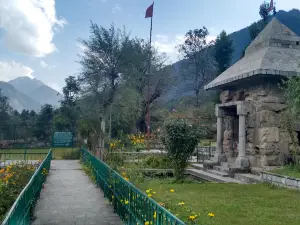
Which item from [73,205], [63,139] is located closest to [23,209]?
[73,205]

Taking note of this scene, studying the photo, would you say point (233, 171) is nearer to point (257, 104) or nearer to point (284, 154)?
point (284, 154)

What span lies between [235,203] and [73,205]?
3.52 metres

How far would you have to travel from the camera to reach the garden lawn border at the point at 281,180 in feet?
25.4

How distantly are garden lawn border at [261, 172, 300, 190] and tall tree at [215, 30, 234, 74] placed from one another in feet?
99.8

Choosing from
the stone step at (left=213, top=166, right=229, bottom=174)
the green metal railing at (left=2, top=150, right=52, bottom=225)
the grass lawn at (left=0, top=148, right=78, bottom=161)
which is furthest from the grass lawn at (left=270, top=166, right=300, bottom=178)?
the grass lawn at (left=0, top=148, right=78, bottom=161)

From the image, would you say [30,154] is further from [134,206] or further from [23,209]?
[134,206]

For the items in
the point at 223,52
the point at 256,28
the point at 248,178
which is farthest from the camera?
the point at 223,52

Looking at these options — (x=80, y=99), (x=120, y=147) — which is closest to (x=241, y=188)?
(x=120, y=147)

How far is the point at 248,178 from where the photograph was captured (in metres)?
9.27

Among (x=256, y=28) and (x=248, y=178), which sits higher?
(x=256, y=28)

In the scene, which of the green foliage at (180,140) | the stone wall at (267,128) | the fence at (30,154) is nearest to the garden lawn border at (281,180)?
the stone wall at (267,128)

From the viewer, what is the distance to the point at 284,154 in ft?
32.2

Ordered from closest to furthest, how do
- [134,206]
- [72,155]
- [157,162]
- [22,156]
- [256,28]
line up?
1. [134,206]
2. [157,162]
3. [22,156]
4. [72,155]
5. [256,28]

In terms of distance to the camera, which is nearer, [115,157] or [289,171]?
[289,171]
